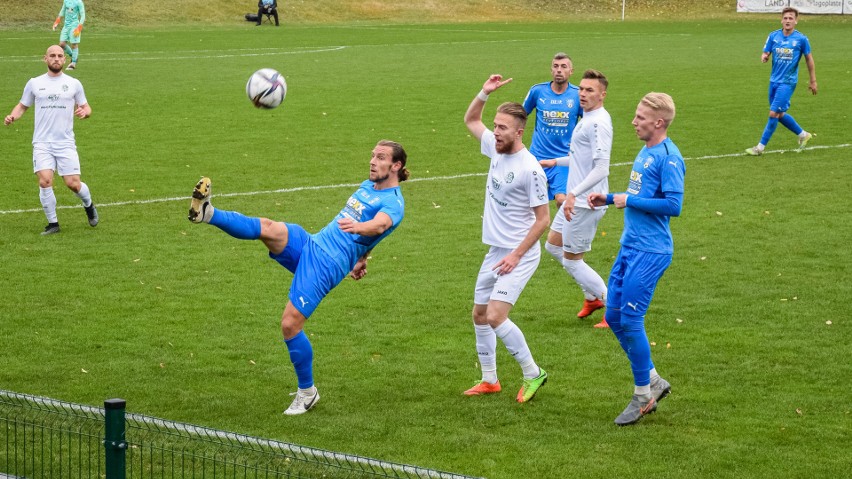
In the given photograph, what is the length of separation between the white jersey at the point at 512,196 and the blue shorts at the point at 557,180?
331 cm

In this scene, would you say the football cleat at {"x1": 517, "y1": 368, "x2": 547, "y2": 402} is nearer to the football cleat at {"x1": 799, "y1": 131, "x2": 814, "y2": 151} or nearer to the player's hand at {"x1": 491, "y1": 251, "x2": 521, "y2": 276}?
the player's hand at {"x1": 491, "y1": 251, "x2": 521, "y2": 276}

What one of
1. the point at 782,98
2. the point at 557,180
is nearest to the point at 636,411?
the point at 557,180

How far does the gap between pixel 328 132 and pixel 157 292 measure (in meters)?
11.5

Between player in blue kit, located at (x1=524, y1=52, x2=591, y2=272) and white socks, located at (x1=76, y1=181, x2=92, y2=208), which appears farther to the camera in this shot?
white socks, located at (x1=76, y1=181, x2=92, y2=208)

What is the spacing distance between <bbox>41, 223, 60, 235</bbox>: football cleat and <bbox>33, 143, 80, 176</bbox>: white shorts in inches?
27.6

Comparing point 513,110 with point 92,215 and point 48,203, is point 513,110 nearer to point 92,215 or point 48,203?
point 48,203

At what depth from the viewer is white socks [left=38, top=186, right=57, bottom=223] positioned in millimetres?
14938

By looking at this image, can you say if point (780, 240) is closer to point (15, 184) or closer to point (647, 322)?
point (647, 322)

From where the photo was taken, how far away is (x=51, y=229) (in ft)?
50.0

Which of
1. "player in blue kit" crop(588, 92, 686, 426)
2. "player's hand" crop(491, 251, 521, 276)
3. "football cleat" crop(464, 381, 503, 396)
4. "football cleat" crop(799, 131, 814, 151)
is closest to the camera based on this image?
"player in blue kit" crop(588, 92, 686, 426)

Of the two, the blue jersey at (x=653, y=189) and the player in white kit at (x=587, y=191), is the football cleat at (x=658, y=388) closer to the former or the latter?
the blue jersey at (x=653, y=189)

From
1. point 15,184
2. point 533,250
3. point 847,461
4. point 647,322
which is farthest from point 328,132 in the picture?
point 847,461

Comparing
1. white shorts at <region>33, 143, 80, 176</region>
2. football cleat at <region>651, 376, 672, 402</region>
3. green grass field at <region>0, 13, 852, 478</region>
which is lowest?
green grass field at <region>0, 13, 852, 478</region>

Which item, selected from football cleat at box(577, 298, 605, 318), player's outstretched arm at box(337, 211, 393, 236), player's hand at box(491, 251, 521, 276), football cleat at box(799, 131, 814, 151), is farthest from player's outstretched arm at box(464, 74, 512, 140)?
football cleat at box(799, 131, 814, 151)
